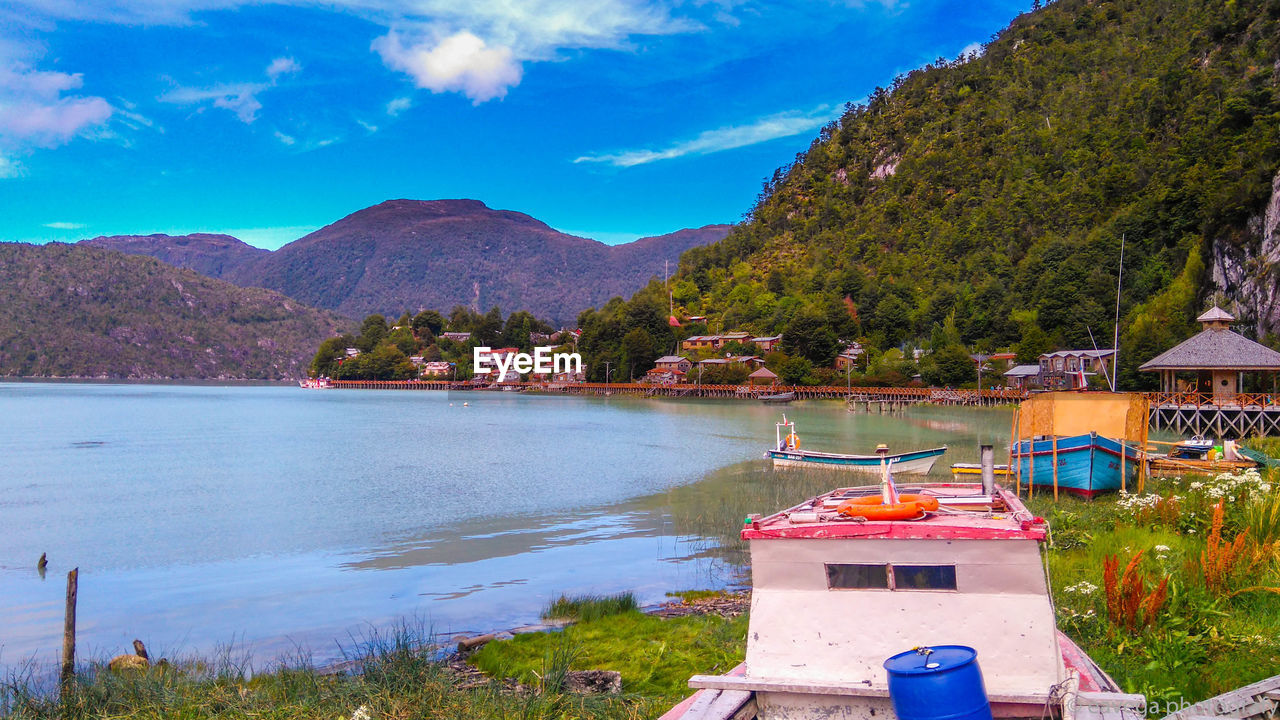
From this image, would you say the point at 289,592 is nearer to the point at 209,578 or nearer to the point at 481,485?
the point at 209,578

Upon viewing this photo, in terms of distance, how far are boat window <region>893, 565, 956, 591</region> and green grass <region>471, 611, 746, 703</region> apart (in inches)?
143

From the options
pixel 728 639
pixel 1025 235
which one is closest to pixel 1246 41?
pixel 1025 235

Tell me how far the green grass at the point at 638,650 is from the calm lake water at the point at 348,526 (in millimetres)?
1926

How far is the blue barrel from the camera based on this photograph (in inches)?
211

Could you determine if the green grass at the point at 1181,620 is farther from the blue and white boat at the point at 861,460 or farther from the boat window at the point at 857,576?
the blue and white boat at the point at 861,460

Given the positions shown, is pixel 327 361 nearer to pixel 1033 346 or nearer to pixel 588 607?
pixel 1033 346

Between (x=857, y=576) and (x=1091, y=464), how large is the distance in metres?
16.5

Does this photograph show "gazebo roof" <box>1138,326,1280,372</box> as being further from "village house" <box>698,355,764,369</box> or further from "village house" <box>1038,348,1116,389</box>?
"village house" <box>698,355,764,369</box>

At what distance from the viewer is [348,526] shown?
76.0ft

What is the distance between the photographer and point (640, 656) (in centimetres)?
1080

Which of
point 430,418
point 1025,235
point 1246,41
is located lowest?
point 430,418

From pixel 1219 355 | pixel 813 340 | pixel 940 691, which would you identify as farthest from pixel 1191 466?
pixel 813 340

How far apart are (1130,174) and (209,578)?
10396cm
